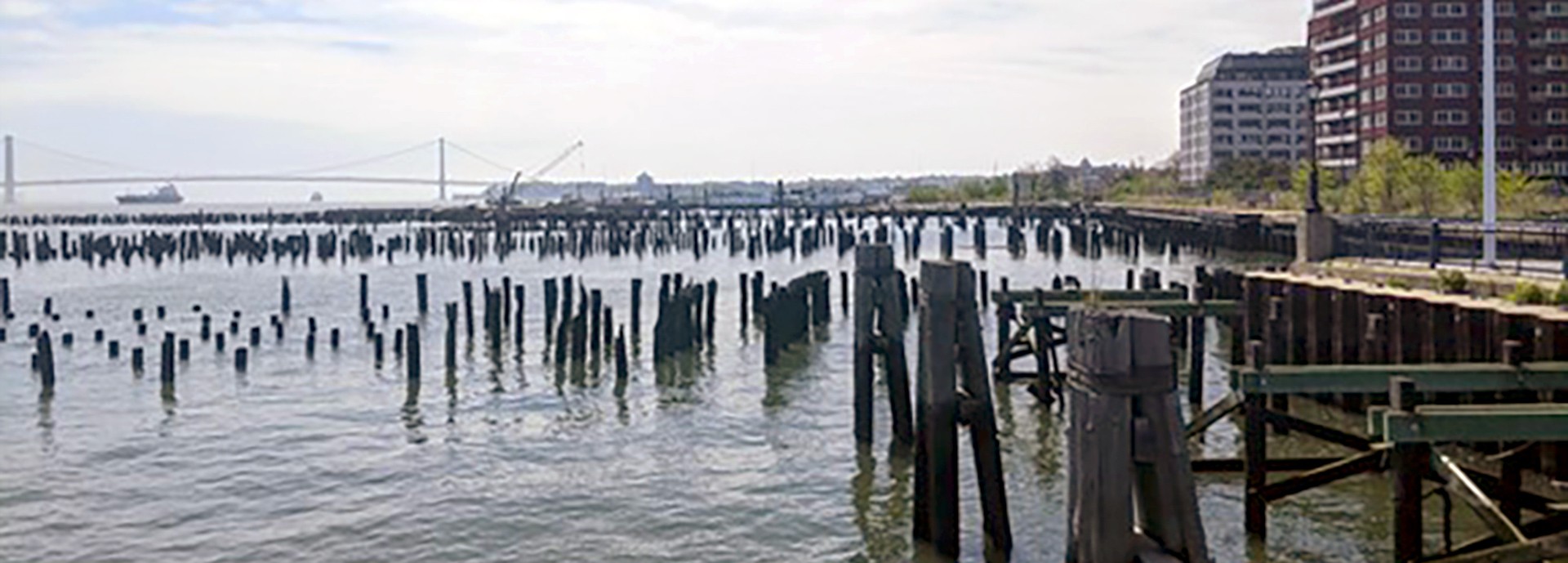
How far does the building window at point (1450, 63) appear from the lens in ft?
341

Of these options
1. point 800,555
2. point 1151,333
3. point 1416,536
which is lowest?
point 800,555

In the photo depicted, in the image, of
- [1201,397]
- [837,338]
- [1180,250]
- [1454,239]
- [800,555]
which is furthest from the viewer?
[1180,250]

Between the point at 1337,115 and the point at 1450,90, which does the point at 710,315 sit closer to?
the point at 1450,90

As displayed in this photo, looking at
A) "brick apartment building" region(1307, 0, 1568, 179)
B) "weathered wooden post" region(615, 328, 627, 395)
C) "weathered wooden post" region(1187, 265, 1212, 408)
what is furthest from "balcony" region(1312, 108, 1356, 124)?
"weathered wooden post" region(1187, 265, 1212, 408)

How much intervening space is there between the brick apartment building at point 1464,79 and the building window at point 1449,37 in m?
0.05

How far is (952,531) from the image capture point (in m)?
16.6

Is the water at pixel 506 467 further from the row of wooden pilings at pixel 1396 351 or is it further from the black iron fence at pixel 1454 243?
the black iron fence at pixel 1454 243

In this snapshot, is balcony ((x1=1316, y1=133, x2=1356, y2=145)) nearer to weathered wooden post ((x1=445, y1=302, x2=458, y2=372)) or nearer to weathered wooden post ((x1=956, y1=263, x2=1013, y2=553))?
weathered wooden post ((x1=445, y1=302, x2=458, y2=372))

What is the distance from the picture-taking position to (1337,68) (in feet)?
386

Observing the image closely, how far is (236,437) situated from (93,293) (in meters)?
42.7

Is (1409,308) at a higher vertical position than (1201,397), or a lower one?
higher

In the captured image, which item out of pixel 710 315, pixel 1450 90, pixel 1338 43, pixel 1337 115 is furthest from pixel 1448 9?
pixel 710 315

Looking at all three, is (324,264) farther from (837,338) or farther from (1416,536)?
(1416,536)

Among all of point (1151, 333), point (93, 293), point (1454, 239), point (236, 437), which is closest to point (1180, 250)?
point (1454, 239)
